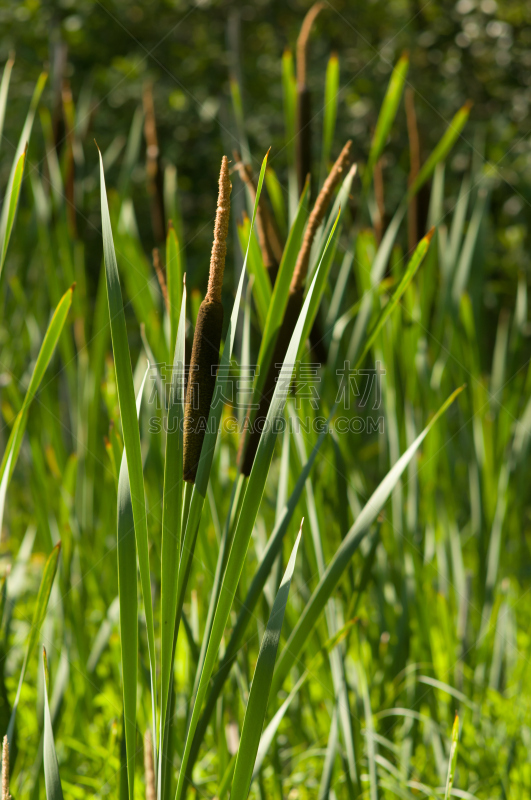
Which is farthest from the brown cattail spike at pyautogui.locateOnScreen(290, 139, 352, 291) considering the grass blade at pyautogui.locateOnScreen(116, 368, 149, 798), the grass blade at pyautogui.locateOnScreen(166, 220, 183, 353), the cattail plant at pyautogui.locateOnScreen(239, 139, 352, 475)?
the grass blade at pyautogui.locateOnScreen(116, 368, 149, 798)

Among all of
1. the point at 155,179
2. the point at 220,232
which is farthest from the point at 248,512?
the point at 155,179

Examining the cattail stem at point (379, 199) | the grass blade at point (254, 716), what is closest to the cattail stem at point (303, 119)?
the cattail stem at point (379, 199)

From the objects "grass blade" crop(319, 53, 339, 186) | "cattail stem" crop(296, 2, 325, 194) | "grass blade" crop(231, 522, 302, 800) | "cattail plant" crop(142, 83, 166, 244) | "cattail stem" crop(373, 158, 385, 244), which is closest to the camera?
"grass blade" crop(231, 522, 302, 800)

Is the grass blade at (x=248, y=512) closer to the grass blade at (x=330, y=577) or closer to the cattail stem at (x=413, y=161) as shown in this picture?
the grass blade at (x=330, y=577)

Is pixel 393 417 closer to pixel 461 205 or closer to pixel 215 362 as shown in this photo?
pixel 461 205

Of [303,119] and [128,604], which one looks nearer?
[128,604]

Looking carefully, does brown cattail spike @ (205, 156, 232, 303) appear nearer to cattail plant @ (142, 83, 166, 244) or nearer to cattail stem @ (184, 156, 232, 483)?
cattail stem @ (184, 156, 232, 483)

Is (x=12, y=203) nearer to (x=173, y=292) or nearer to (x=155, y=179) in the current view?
(x=173, y=292)
